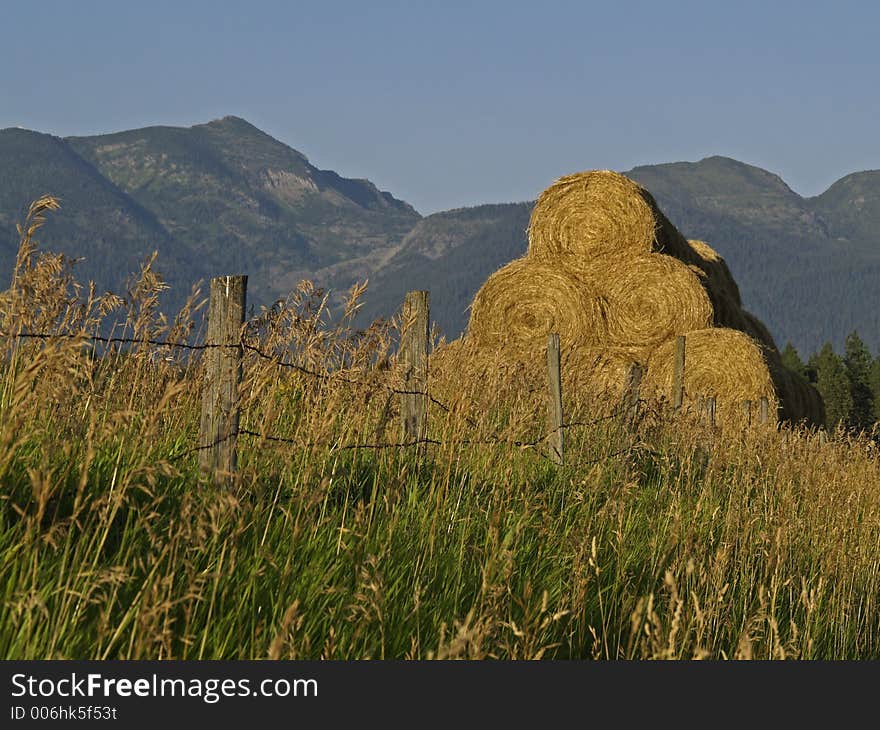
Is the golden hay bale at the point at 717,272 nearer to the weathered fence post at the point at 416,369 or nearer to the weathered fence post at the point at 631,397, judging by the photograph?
the weathered fence post at the point at 631,397

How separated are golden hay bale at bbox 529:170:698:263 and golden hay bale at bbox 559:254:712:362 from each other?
1.17 ft

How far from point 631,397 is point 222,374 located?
194 inches

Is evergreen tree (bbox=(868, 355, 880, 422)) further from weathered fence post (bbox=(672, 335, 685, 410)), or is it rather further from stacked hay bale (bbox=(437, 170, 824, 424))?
weathered fence post (bbox=(672, 335, 685, 410))

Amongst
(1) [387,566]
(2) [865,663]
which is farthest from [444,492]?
(2) [865,663]

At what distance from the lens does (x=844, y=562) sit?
6395 mm

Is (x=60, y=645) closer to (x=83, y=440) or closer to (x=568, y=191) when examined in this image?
(x=83, y=440)

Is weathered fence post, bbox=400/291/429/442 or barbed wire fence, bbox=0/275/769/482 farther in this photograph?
weathered fence post, bbox=400/291/429/442

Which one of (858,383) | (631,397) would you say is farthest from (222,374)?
(858,383)

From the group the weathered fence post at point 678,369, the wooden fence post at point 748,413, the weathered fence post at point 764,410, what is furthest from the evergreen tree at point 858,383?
the wooden fence post at point 748,413

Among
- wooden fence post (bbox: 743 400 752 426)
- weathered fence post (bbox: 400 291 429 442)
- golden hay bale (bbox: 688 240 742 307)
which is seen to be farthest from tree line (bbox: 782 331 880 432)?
weathered fence post (bbox: 400 291 429 442)

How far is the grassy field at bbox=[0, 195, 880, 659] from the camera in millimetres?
3416

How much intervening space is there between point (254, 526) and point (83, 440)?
2.60ft

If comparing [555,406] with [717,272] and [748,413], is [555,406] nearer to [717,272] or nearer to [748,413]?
[748,413]

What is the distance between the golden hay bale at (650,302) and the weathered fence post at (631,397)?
707 centimetres
